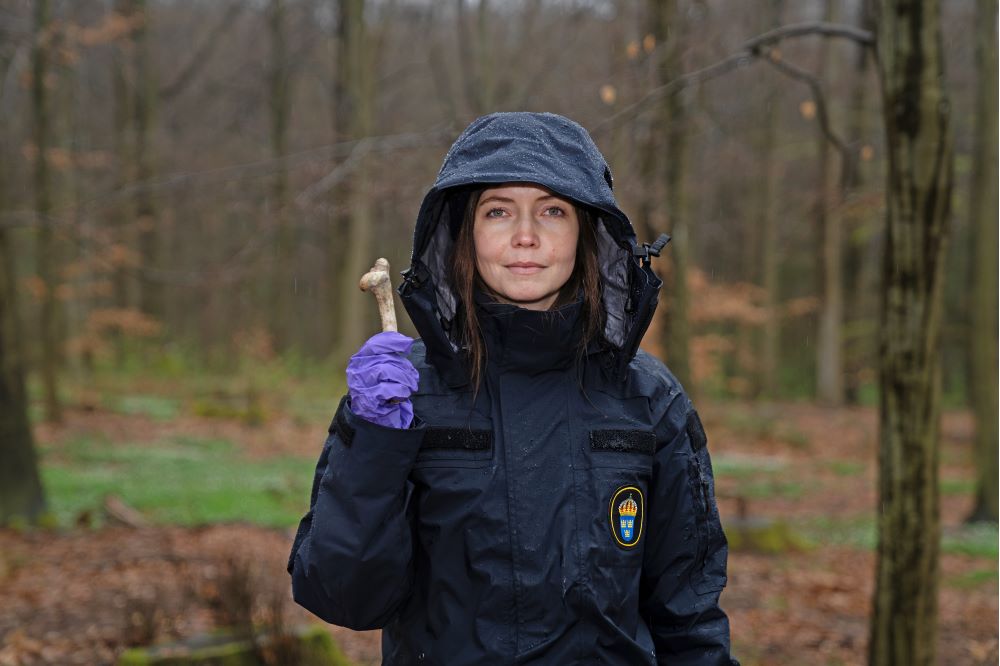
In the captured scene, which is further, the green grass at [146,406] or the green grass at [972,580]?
the green grass at [146,406]

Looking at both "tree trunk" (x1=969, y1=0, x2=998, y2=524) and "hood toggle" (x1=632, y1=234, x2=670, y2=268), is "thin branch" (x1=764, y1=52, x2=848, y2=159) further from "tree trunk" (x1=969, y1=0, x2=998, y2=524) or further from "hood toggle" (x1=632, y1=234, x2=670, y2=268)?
"tree trunk" (x1=969, y1=0, x2=998, y2=524)

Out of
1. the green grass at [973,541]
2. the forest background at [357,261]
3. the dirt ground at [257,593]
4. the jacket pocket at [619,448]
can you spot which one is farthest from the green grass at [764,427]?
the jacket pocket at [619,448]

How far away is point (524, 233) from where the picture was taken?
218 cm

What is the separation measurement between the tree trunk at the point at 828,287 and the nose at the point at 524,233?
19060mm

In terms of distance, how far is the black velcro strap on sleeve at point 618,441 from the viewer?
209cm

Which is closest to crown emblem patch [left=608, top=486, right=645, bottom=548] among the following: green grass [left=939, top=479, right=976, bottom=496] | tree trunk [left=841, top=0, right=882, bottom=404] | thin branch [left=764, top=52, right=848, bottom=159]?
thin branch [left=764, top=52, right=848, bottom=159]

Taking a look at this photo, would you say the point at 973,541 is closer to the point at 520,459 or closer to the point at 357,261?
the point at 520,459

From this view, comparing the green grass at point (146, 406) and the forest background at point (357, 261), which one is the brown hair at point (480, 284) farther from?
the green grass at point (146, 406)

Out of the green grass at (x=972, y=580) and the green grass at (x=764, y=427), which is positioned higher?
the green grass at (x=972, y=580)

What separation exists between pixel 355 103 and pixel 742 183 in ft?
43.4

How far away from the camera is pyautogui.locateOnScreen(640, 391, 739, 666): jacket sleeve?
2.15m

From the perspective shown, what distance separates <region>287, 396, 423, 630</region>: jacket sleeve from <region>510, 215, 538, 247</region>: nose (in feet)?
1.76

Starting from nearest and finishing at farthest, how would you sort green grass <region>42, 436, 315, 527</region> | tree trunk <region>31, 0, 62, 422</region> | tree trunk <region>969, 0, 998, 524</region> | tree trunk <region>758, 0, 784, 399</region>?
tree trunk <region>969, 0, 998, 524</region>
green grass <region>42, 436, 315, 527</region>
tree trunk <region>31, 0, 62, 422</region>
tree trunk <region>758, 0, 784, 399</region>

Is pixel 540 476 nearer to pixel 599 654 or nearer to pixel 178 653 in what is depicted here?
pixel 599 654
